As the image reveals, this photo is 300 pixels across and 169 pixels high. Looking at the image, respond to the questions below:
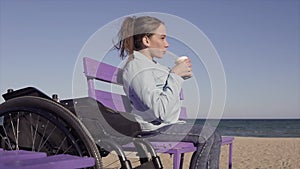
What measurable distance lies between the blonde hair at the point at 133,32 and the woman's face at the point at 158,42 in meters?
0.04

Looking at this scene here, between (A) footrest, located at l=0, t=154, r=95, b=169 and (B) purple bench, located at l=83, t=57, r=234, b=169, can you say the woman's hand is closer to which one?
(B) purple bench, located at l=83, t=57, r=234, b=169

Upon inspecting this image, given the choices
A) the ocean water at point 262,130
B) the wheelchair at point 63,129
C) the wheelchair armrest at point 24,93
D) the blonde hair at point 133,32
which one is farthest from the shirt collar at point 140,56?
the ocean water at point 262,130

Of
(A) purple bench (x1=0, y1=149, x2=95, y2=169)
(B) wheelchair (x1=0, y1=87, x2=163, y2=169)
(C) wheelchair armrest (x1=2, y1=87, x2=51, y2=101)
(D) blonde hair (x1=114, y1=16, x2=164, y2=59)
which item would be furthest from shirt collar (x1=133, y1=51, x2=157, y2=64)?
(A) purple bench (x1=0, y1=149, x2=95, y2=169)

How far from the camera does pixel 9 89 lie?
289cm

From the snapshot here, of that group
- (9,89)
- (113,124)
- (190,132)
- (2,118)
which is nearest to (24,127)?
(2,118)

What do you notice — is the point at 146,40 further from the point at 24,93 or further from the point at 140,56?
the point at 24,93

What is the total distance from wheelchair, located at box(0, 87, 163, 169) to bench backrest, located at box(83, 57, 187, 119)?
572mm

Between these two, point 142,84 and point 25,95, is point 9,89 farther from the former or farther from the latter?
point 142,84

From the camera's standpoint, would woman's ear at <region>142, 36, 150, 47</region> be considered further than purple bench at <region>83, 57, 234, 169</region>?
No

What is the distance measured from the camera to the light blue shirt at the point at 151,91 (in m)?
2.41

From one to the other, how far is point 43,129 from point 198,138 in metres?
0.87

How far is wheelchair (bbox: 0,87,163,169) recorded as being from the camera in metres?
2.29

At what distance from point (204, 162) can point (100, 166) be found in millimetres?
632

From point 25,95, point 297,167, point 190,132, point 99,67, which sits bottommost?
point 297,167
